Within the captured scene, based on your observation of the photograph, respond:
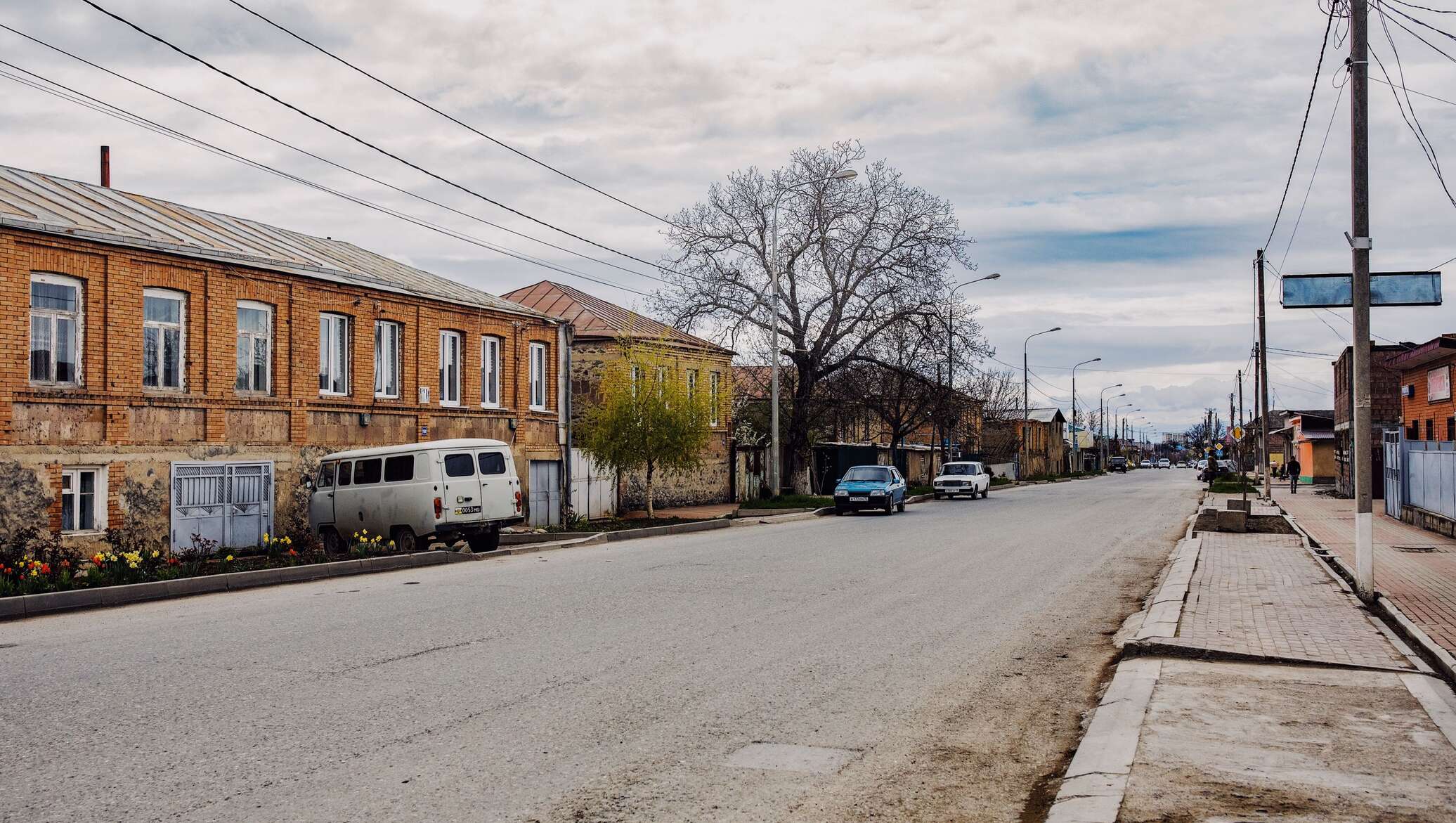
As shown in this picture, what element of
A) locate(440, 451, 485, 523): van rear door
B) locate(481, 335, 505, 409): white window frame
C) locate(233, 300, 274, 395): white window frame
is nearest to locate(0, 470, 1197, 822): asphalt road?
locate(440, 451, 485, 523): van rear door

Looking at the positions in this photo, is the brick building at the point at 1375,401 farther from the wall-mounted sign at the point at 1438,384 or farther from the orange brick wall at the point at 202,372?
the orange brick wall at the point at 202,372

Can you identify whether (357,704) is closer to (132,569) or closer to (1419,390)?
Result: (132,569)

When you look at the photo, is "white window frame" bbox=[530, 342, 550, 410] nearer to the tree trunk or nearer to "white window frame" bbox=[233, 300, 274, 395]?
the tree trunk

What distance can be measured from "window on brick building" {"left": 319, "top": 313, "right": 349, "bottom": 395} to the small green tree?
22.1ft

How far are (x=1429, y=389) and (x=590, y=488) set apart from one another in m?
25.1

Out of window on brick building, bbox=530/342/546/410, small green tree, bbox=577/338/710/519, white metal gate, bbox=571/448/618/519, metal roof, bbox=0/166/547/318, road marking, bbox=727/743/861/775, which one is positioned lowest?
road marking, bbox=727/743/861/775

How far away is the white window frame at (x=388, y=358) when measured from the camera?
24.3 meters

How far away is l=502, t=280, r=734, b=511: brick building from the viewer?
33875mm

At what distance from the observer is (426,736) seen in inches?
240

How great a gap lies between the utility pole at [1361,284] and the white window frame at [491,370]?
20.2m

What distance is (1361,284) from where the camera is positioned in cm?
1191

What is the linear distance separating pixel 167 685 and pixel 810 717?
14.8 ft

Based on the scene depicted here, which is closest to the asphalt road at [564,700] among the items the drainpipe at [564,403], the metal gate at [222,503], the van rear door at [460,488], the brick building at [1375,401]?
the van rear door at [460,488]

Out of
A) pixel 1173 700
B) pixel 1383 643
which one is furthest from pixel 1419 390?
pixel 1173 700
